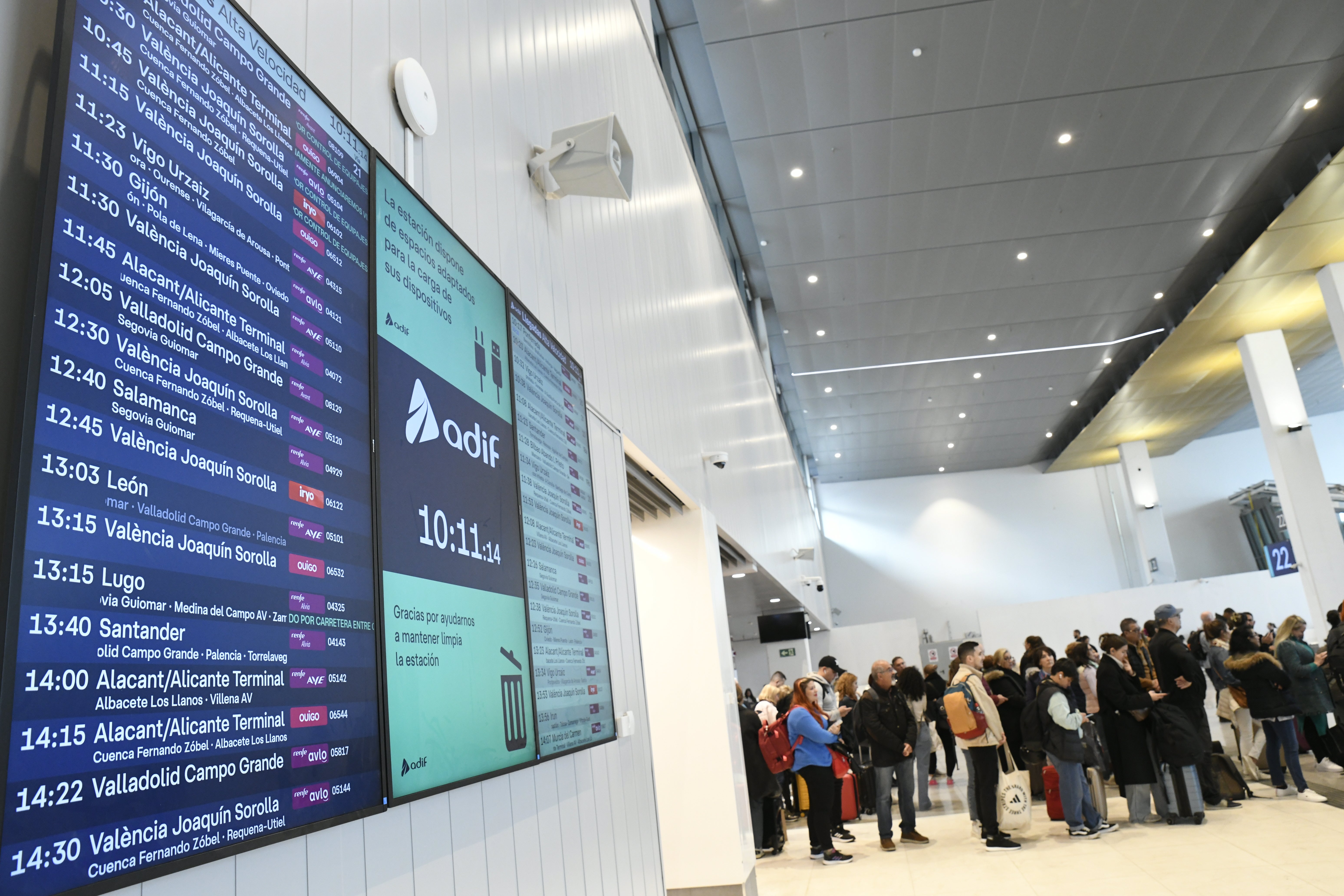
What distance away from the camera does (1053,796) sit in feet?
24.0

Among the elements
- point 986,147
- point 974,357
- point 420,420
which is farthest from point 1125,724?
point 974,357

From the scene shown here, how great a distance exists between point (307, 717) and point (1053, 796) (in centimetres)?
739

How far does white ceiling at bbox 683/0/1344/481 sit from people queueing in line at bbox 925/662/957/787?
17.5 feet

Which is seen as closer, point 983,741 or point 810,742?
point 983,741

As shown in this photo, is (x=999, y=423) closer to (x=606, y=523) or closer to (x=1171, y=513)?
(x=1171, y=513)

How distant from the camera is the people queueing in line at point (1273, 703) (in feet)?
22.8

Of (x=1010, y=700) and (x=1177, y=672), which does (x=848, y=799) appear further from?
(x=1177, y=672)

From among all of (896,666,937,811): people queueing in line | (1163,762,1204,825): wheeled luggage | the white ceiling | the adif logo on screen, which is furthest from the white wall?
(1163,762,1204,825): wheeled luggage

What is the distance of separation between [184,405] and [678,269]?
518 centimetres

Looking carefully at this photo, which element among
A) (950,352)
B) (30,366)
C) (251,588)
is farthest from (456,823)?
(950,352)

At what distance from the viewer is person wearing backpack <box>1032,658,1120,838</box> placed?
6.43 m

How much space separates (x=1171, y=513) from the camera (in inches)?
894

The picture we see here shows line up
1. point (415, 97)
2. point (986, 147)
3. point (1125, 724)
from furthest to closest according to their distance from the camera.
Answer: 1. point (986, 147)
2. point (1125, 724)
3. point (415, 97)

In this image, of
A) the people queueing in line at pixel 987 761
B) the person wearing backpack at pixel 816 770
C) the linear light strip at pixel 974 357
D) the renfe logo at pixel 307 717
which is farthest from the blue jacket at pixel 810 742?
the linear light strip at pixel 974 357
